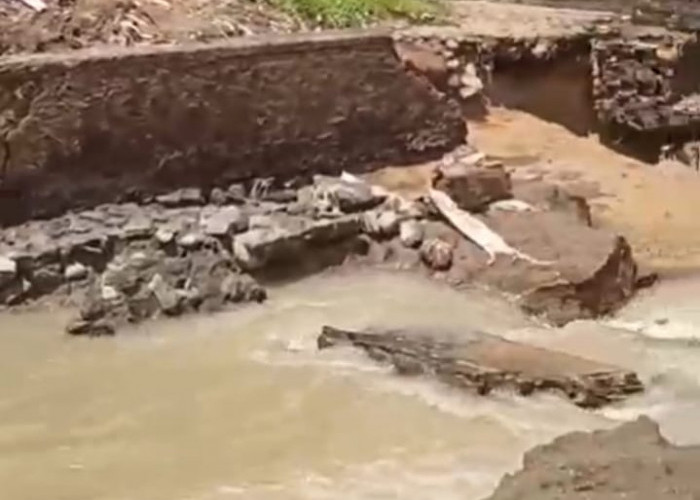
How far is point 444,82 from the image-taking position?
8.24 meters

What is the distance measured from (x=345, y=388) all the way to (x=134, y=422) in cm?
81

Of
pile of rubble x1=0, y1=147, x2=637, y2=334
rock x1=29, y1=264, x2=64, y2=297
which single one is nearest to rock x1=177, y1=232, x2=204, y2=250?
pile of rubble x1=0, y1=147, x2=637, y2=334

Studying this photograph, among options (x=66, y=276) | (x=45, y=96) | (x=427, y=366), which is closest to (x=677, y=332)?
(x=427, y=366)

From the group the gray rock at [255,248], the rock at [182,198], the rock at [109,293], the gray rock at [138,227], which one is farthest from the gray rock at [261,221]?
the rock at [109,293]

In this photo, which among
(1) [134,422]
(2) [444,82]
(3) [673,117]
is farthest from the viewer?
(3) [673,117]

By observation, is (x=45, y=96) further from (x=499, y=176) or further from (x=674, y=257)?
A: (x=674, y=257)

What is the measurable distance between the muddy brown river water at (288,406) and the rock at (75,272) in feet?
0.81

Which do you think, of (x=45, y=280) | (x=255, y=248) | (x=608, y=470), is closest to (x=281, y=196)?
(x=255, y=248)

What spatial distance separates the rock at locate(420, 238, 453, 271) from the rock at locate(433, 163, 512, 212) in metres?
0.40

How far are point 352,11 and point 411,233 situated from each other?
7.95 feet

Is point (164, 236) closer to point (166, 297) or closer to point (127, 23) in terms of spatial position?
point (166, 297)

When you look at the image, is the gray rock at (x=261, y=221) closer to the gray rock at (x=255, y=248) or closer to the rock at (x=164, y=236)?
the gray rock at (x=255, y=248)

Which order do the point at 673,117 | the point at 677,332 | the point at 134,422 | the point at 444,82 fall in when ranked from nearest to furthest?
the point at 134,422, the point at 677,332, the point at 444,82, the point at 673,117

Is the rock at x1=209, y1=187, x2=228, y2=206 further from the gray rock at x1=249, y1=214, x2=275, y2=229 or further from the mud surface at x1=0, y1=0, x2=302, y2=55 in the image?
the mud surface at x1=0, y1=0, x2=302, y2=55
